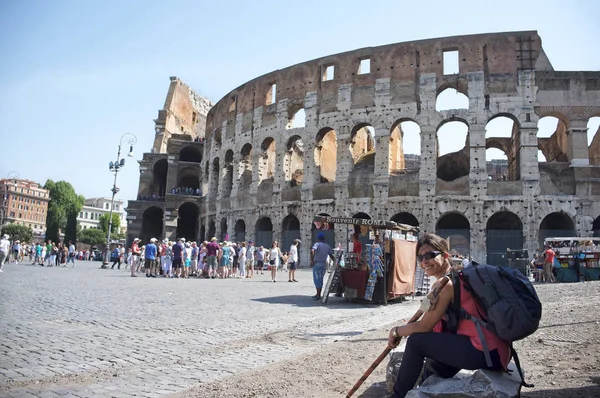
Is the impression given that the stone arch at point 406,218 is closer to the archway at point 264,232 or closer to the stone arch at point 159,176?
the archway at point 264,232

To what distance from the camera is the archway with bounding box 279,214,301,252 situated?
82.7ft

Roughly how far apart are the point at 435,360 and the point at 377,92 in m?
22.4

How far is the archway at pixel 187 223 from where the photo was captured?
1451 inches

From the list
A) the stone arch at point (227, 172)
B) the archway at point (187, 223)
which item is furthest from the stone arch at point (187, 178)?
the stone arch at point (227, 172)

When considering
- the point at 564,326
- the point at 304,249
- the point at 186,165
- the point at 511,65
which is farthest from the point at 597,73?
the point at 186,165

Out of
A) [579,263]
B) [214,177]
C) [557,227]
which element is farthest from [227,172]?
[579,263]

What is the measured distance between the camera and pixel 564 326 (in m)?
6.29

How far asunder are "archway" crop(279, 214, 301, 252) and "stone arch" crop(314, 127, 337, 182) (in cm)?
297

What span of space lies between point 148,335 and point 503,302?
4711mm

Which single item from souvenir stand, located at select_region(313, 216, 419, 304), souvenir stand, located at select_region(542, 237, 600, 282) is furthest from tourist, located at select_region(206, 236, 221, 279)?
souvenir stand, located at select_region(542, 237, 600, 282)

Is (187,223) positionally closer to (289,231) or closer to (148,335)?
(289,231)

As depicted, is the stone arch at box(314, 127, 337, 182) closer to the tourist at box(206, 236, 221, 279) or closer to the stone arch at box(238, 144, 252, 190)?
the stone arch at box(238, 144, 252, 190)

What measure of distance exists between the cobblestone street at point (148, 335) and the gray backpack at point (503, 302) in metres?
2.34

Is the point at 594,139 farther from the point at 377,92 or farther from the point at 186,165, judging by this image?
the point at 186,165
